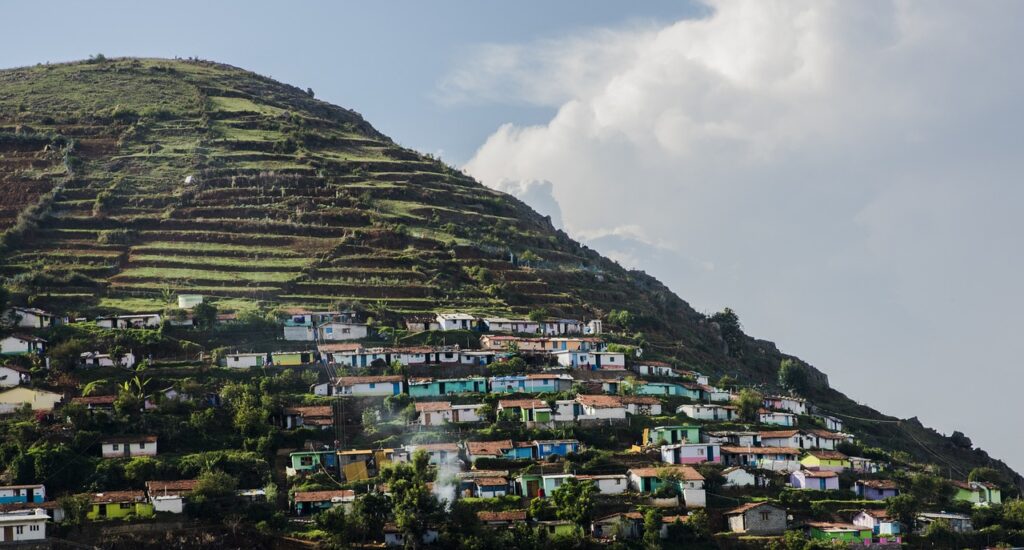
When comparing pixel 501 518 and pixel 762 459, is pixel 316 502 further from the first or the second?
pixel 762 459

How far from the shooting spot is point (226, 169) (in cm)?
8031

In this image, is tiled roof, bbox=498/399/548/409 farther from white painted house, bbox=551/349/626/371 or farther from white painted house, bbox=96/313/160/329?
white painted house, bbox=96/313/160/329

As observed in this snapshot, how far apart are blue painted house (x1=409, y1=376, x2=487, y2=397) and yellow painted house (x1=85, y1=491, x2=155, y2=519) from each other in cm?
1472

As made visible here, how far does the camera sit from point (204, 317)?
59.9 m

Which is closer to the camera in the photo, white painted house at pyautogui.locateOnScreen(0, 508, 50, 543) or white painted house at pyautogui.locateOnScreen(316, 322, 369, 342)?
white painted house at pyautogui.locateOnScreen(0, 508, 50, 543)

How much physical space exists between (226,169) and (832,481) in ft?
144

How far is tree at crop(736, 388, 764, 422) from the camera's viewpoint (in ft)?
190

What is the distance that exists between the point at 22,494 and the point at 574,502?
18476mm

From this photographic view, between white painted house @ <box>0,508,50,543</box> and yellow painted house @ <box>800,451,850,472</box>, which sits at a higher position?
yellow painted house @ <box>800,451,850,472</box>

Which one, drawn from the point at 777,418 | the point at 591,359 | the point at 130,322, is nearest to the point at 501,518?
the point at 591,359

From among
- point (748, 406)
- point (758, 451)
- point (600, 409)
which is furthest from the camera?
point (748, 406)

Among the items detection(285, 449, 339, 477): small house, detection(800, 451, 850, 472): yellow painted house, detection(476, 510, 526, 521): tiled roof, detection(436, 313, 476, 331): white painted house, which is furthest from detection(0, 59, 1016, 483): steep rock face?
detection(476, 510, 526, 521): tiled roof

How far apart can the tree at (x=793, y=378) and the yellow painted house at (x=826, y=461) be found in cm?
1747

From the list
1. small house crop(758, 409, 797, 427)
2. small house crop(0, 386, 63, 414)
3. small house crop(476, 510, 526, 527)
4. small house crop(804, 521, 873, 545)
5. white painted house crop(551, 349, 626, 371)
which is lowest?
small house crop(804, 521, 873, 545)
